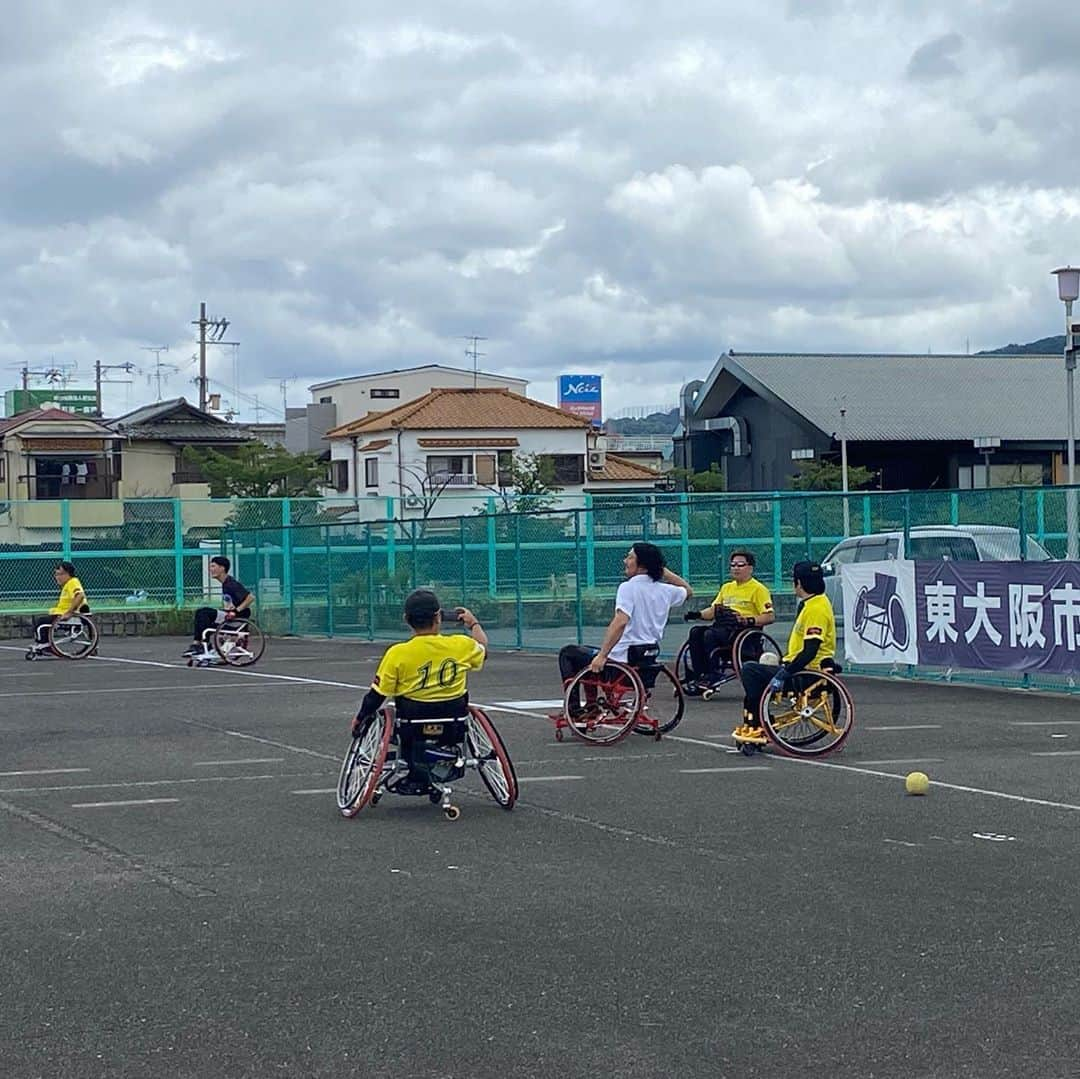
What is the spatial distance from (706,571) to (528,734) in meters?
10.3

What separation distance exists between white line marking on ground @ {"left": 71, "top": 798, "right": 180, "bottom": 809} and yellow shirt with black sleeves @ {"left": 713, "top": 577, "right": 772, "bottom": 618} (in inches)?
308

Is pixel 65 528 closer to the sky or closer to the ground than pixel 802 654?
closer to the sky

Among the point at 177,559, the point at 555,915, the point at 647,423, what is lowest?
the point at 555,915

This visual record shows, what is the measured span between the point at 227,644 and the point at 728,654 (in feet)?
29.4

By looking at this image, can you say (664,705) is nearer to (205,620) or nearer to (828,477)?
(205,620)

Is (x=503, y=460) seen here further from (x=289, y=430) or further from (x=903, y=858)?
(x=903, y=858)

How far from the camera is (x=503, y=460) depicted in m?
63.7

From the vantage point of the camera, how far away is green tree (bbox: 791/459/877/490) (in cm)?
5184

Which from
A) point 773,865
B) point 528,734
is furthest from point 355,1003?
point 528,734

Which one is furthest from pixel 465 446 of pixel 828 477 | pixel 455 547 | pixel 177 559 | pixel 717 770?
pixel 717 770

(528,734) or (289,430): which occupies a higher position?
(289,430)

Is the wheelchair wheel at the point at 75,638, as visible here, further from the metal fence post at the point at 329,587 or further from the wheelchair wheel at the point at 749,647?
the wheelchair wheel at the point at 749,647

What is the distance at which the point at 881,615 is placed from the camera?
19.1 meters

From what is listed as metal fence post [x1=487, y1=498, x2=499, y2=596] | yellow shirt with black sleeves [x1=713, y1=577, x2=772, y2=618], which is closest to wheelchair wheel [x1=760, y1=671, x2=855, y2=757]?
yellow shirt with black sleeves [x1=713, y1=577, x2=772, y2=618]
